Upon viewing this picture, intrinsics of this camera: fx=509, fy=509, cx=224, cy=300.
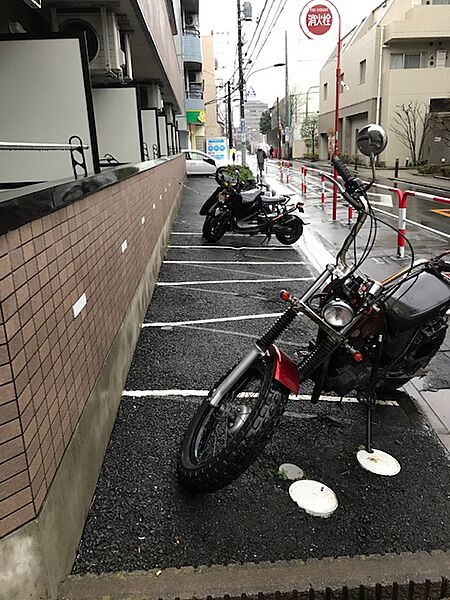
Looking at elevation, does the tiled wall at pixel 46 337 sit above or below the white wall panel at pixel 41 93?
below

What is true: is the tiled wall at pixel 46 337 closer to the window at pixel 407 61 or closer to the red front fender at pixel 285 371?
the red front fender at pixel 285 371

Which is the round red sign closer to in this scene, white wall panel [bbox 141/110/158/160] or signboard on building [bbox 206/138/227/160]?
white wall panel [bbox 141/110/158/160]

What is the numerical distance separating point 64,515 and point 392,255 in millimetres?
7442

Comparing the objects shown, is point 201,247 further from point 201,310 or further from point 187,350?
point 187,350

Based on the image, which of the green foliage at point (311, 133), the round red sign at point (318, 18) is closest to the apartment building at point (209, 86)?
the green foliage at point (311, 133)

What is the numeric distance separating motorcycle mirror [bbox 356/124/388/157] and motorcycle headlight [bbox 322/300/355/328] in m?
0.87

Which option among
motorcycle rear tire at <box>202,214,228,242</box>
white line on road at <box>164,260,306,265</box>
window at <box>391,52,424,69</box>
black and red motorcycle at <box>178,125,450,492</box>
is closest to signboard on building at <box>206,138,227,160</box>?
window at <box>391,52,424,69</box>

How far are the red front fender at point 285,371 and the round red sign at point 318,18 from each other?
1112 cm

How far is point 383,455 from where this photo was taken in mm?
3152

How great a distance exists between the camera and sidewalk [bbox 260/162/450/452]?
3.73 metres

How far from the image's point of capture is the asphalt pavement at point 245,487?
2.43 m

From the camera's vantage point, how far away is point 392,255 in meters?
8.56

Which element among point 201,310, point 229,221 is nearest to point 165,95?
point 229,221

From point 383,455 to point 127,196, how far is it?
10.4 feet
